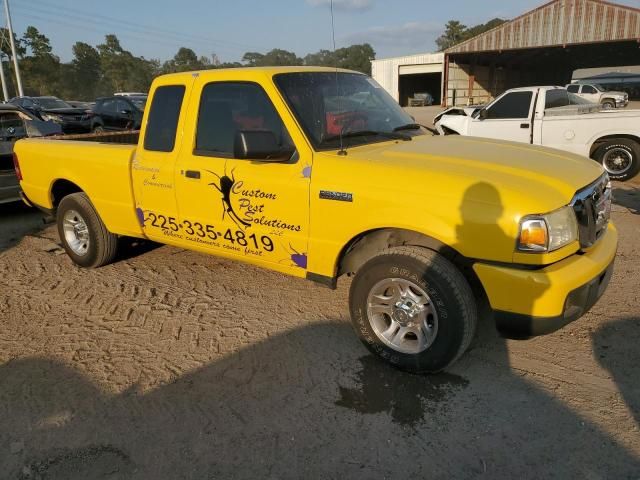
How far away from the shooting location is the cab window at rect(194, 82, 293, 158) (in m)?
3.55

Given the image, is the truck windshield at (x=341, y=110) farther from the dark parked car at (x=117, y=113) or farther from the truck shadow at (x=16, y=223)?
the dark parked car at (x=117, y=113)

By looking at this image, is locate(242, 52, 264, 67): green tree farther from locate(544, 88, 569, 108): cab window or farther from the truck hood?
locate(544, 88, 569, 108): cab window

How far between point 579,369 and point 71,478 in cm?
305

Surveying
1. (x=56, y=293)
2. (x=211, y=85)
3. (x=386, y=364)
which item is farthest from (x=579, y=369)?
(x=56, y=293)

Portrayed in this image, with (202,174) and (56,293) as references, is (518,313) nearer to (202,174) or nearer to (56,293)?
(202,174)

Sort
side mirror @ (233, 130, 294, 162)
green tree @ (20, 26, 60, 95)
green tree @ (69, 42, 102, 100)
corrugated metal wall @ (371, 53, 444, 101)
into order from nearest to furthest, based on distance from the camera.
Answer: side mirror @ (233, 130, 294, 162)
corrugated metal wall @ (371, 53, 444, 101)
green tree @ (20, 26, 60, 95)
green tree @ (69, 42, 102, 100)

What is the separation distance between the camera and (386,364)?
332 cm

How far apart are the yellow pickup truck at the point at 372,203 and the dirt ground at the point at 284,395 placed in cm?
40

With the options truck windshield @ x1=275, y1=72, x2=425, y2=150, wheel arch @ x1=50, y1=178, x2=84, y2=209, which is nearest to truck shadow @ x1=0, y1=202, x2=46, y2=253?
wheel arch @ x1=50, y1=178, x2=84, y2=209

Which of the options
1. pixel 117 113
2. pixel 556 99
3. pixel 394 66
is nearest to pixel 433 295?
pixel 556 99

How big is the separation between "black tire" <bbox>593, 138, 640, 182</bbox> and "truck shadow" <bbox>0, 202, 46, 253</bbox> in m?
9.44

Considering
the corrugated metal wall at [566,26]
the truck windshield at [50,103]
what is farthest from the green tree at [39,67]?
the corrugated metal wall at [566,26]

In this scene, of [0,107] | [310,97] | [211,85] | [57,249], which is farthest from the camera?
[0,107]

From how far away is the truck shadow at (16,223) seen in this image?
647 cm
